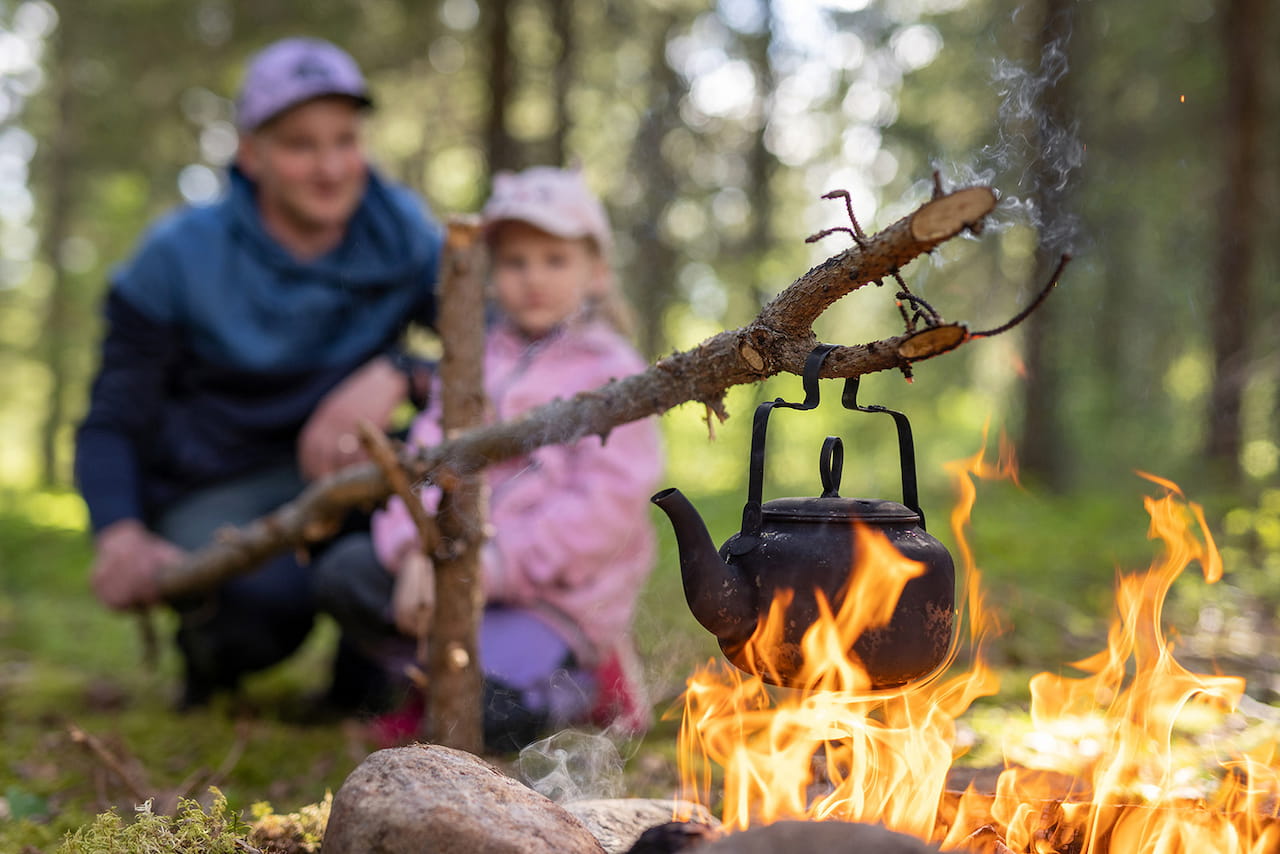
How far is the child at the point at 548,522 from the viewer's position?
3.13m

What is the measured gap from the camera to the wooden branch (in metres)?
1.47

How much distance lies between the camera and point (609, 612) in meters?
3.28

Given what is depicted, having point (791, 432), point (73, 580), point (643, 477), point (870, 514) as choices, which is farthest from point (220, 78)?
point (791, 432)

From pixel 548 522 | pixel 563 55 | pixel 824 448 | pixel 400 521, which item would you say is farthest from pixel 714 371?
pixel 563 55

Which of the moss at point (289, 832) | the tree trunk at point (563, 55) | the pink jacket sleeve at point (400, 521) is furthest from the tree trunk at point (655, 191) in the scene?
the moss at point (289, 832)

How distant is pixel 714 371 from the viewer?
1.91 meters

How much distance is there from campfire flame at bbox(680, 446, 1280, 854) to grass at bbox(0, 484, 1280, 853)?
1.27 feet

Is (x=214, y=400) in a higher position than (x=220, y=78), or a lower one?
lower

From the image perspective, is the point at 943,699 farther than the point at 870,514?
Yes

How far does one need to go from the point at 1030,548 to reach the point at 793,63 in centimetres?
888

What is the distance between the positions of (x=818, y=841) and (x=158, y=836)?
4.08 ft

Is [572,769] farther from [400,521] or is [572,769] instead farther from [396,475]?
[400,521]

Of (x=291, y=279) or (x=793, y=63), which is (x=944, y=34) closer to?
(x=793, y=63)

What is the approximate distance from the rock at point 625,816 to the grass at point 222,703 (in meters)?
0.62
